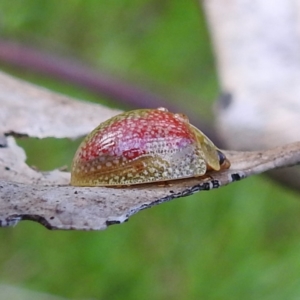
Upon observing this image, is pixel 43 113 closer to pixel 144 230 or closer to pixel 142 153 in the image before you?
pixel 142 153

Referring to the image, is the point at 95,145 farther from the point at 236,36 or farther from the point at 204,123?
the point at 204,123

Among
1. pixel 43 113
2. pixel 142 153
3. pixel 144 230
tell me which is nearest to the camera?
pixel 142 153

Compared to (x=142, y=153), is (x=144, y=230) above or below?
below

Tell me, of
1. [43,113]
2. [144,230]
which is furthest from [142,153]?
[144,230]

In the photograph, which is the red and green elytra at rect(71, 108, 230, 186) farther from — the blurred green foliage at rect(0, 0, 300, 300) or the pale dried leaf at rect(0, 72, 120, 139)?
the blurred green foliage at rect(0, 0, 300, 300)

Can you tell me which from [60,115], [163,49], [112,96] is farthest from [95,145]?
Answer: [163,49]

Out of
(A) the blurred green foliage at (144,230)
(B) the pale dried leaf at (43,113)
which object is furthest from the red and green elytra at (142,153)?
(A) the blurred green foliage at (144,230)
